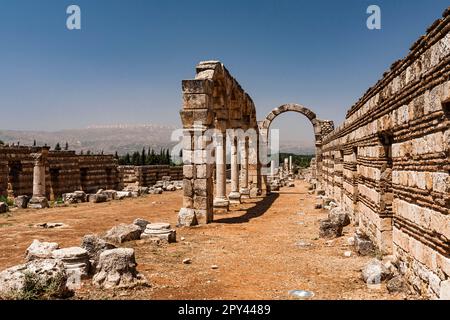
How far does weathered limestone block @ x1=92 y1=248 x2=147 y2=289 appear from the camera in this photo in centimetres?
579

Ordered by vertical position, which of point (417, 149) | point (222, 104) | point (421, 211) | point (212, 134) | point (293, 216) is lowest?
point (293, 216)

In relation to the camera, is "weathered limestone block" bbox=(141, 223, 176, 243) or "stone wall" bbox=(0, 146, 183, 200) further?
"stone wall" bbox=(0, 146, 183, 200)

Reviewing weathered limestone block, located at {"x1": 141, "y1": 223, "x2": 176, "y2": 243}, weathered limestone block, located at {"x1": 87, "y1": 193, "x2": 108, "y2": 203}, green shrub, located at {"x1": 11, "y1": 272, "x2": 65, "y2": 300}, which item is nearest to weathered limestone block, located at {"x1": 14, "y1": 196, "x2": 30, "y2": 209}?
weathered limestone block, located at {"x1": 87, "y1": 193, "x2": 108, "y2": 203}

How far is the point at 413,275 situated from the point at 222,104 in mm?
11976

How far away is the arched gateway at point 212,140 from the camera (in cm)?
1225

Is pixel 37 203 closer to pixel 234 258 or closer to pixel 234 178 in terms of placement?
pixel 234 178

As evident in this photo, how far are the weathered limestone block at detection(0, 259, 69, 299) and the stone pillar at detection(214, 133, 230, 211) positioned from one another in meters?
10.9

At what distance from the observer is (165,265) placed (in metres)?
7.33

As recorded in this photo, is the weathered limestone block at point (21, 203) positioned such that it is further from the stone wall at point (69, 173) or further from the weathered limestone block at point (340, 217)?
the weathered limestone block at point (340, 217)

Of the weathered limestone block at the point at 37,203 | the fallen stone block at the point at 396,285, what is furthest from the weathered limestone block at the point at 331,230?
the weathered limestone block at the point at 37,203

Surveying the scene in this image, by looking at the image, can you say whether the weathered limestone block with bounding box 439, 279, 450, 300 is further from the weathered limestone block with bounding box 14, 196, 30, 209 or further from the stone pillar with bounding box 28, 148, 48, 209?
the weathered limestone block with bounding box 14, 196, 30, 209

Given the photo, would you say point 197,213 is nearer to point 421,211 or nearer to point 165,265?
point 165,265

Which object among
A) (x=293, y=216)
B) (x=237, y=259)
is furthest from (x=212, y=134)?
(x=237, y=259)

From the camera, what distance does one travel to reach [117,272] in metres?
5.89
